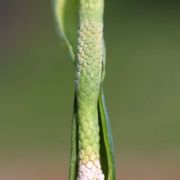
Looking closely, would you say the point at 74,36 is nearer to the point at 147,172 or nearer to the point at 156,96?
the point at 147,172

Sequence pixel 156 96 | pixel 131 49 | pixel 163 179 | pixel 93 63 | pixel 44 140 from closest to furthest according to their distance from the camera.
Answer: pixel 93 63
pixel 163 179
pixel 44 140
pixel 156 96
pixel 131 49

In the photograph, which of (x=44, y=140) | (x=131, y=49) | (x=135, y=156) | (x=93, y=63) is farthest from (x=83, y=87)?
(x=131, y=49)

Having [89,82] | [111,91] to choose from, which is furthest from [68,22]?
[111,91]

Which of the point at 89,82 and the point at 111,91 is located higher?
the point at 111,91

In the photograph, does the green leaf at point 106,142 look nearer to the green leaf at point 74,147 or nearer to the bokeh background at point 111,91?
the green leaf at point 74,147

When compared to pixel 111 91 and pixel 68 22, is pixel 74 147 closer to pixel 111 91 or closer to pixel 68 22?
pixel 68 22

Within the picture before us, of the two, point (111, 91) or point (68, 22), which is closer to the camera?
point (68, 22)

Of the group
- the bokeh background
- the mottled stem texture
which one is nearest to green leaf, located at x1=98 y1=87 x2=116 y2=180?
the mottled stem texture
